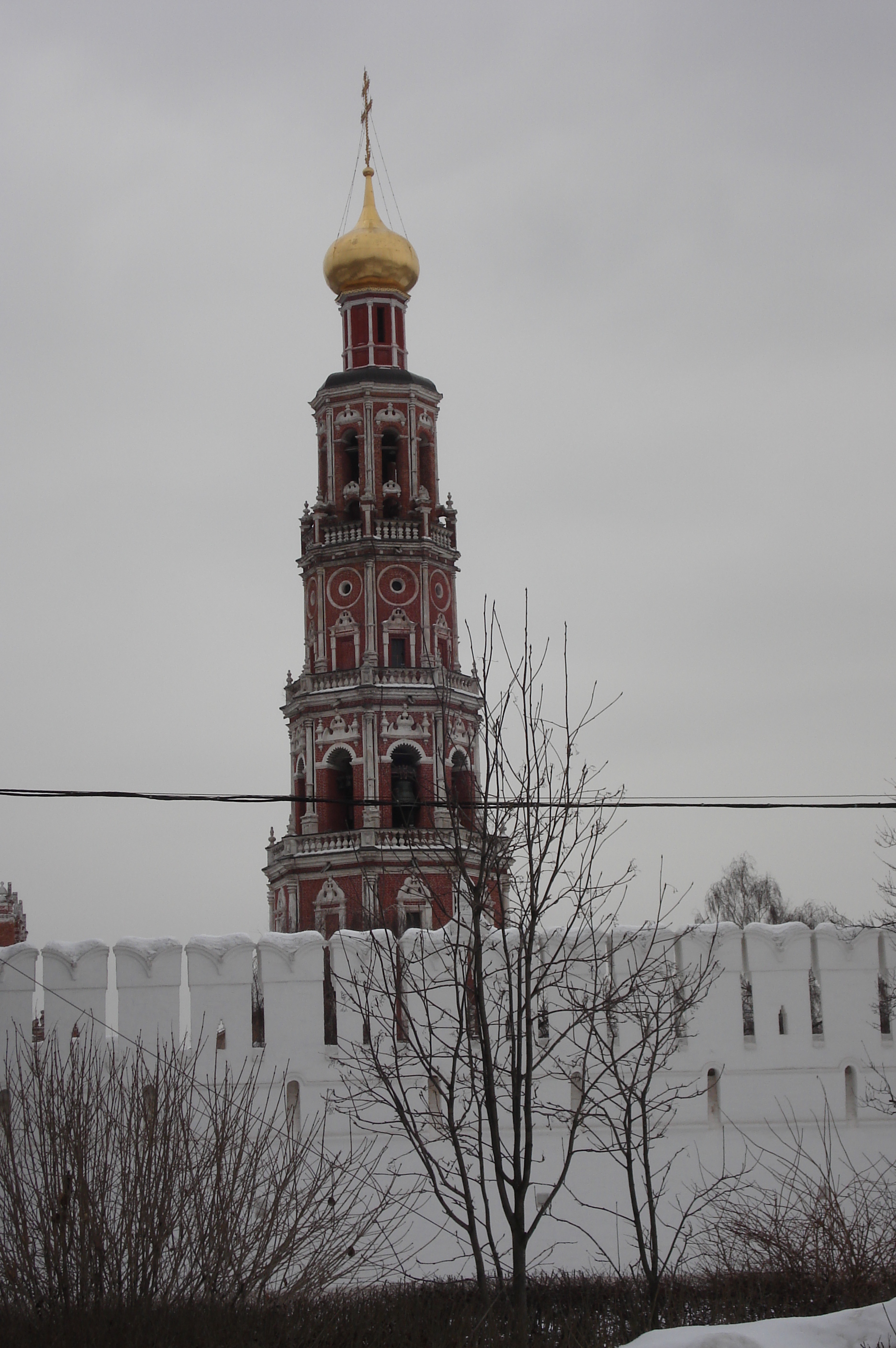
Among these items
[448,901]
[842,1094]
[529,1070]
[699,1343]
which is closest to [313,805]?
[448,901]

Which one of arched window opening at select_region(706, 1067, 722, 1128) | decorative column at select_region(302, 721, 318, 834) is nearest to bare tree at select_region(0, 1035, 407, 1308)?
arched window opening at select_region(706, 1067, 722, 1128)

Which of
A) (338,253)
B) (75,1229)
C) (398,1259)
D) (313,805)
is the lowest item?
(398,1259)

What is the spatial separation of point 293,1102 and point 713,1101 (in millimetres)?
3219

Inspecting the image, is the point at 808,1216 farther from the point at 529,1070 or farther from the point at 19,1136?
the point at 19,1136

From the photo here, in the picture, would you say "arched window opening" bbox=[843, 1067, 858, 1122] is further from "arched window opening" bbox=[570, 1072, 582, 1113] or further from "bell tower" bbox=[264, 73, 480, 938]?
"bell tower" bbox=[264, 73, 480, 938]

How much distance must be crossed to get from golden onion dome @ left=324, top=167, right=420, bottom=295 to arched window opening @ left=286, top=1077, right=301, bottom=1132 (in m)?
36.7

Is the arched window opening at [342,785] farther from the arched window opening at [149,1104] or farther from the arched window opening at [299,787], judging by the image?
the arched window opening at [149,1104]

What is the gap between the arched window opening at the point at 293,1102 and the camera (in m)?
12.4

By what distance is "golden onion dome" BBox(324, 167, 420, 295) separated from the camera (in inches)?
1834

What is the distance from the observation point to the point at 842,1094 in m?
13.2

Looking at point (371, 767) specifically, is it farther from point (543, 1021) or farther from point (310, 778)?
point (543, 1021)

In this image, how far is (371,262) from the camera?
4653cm

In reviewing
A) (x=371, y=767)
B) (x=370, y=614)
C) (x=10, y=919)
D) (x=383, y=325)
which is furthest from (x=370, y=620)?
(x=10, y=919)

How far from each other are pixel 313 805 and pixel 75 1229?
116 feet
